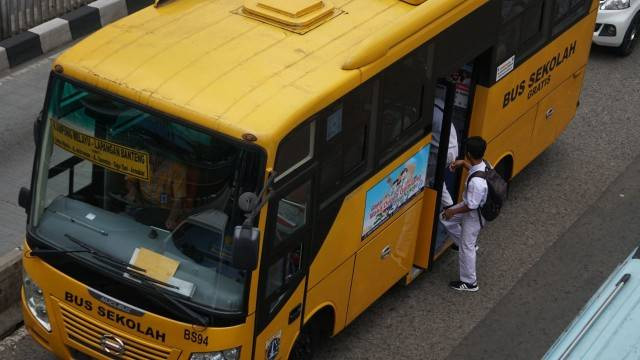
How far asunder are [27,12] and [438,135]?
21.6 ft

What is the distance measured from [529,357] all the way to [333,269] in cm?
213

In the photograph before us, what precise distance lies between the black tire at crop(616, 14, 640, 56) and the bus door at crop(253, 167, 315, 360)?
8183 mm

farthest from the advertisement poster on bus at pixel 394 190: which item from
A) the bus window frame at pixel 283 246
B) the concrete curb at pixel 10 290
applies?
the concrete curb at pixel 10 290

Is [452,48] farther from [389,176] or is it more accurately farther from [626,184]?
[626,184]

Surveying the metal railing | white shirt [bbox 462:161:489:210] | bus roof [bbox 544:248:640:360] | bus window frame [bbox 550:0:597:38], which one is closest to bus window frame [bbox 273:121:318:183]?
bus roof [bbox 544:248:640:360]

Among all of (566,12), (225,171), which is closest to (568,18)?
(566,12)

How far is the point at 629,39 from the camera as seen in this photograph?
14188 mm

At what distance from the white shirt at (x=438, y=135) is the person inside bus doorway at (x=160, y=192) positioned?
286 cm

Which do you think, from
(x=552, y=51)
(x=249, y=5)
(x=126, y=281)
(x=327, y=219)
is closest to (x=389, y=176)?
(x=327, y=219)

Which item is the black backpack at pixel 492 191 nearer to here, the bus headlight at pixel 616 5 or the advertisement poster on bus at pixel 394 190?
the advertisement poster on bus at pixel 394 190

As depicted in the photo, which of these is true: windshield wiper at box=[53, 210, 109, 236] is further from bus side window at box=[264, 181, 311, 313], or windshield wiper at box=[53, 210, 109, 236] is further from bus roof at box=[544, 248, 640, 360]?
bus roof at box=[544, 248, 640, 360]

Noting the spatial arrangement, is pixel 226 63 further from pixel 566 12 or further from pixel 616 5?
pixel 616 5

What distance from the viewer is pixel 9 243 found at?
978 centimetres

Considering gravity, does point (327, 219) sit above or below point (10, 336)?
above
